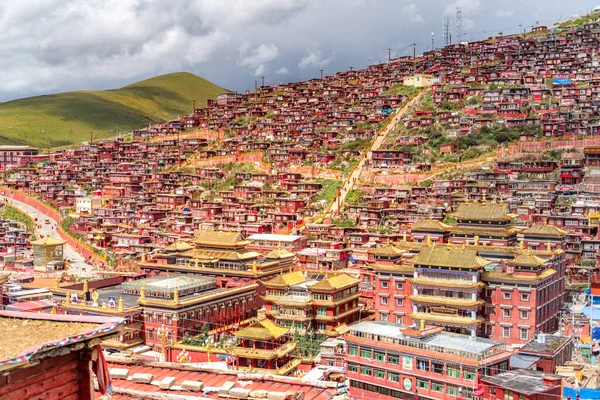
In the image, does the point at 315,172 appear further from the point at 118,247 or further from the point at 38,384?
the point at 38,384

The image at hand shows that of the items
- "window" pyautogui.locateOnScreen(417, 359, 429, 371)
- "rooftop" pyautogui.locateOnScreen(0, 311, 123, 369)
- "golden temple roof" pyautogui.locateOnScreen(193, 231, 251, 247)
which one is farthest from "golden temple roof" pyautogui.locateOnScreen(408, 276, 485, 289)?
"rooftop" pyautogui.locateOnScreen(0, 311, 123, 369)

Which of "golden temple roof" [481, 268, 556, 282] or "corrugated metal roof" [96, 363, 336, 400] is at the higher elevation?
"corrugated metal roof" [96, 363, 336, 400]

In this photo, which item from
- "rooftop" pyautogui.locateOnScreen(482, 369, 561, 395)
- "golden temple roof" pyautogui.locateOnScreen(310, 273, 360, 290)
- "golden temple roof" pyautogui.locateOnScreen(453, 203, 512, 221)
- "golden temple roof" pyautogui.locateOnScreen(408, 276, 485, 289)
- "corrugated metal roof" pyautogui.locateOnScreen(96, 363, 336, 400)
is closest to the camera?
"corrugated metal roof" pyautogui.locateOnScreen(96, 363, 336, 400)

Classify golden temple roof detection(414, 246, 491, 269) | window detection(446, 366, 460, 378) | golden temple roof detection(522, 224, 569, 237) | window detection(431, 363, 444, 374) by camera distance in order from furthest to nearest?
golden temple roof detection(522, 224, 569, 237), golden temple roof detection(414, 246, 491, 269), window detection(431, 363, 444, 374), window detection(446, 366, 460, 378)

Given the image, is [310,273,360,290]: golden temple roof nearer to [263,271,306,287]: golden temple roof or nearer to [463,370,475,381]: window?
[263,271,306,287]: golden temple roof

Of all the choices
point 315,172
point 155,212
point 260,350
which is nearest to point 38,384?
point 260,350

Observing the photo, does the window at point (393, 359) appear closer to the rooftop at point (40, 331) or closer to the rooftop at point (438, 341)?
the rooftop at point (438, 341)
